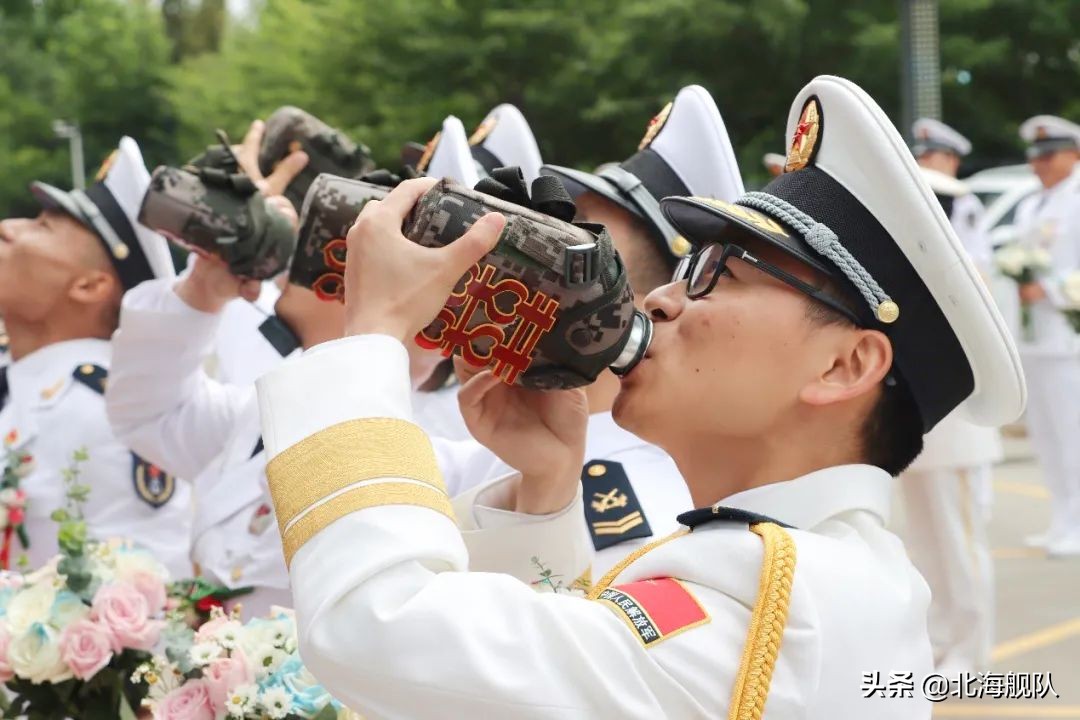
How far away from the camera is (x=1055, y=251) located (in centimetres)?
879

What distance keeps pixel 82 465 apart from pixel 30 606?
139 centimetres

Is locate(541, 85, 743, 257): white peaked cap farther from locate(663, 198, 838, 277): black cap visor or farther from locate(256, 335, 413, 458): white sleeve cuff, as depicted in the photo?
locate(256, 335, 413, 458): white sleeve cuff

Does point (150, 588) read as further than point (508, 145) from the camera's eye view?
No

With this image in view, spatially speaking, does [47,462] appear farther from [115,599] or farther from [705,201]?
[705,201]

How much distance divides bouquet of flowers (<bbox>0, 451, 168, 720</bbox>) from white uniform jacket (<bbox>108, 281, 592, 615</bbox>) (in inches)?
22.4

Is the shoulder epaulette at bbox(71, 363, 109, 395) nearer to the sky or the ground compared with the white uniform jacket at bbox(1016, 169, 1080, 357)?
nearer to the sky

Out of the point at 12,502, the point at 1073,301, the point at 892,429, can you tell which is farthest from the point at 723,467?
the point at 1073,301

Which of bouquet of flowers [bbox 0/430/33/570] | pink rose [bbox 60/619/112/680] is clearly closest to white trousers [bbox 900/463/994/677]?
bouquet of flowers [bbox 0/430/33/570]

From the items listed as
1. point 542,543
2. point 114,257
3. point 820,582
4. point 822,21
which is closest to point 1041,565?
point 114,257

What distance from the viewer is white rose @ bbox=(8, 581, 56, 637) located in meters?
2.60

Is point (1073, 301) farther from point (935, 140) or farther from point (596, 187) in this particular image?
point (596, 187)

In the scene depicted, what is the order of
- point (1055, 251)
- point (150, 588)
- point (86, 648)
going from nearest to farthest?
point (86, 648)
point (150, 588)
point (1055, 251)

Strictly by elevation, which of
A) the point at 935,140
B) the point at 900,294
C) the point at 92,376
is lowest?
the point at 935,140

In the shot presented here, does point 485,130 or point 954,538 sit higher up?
point 485,130
